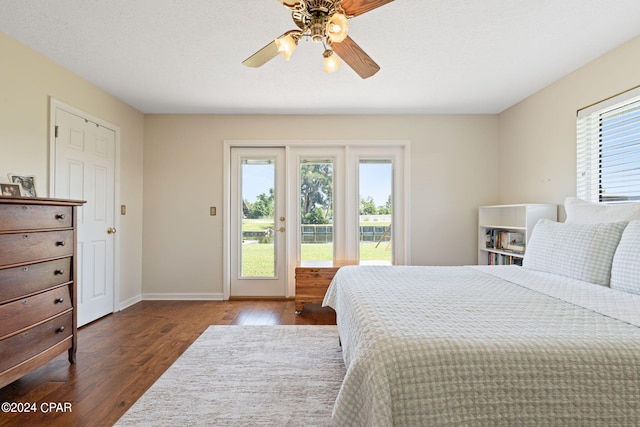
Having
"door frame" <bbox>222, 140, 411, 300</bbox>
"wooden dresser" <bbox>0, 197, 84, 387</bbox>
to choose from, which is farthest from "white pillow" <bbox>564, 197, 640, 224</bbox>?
"wooden dresser" <bbox>0, 197, 84, 387</bbox>

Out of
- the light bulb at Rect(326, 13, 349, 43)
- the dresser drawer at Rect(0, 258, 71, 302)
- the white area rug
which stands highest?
the light bulb at Rect(326, 13, 349, 43)

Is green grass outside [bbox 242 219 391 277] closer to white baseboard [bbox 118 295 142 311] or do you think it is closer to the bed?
white baseboard [bbox 118 295 142 311]

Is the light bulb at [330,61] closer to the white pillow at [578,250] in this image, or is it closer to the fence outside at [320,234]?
the white pillow at [578,250]

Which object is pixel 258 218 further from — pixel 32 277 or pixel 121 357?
pixel 32 277

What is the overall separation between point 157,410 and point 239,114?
3.22m

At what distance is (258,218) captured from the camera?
398cm

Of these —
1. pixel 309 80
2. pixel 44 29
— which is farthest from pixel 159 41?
pixel 309 80

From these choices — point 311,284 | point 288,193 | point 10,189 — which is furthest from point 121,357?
point 288,193

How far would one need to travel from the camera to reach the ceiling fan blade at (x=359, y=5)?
4.73 ft

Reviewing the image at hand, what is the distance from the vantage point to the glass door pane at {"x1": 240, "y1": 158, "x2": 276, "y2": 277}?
397 cm

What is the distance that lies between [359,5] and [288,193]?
2611mm

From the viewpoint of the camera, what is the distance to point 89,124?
301 centimetres

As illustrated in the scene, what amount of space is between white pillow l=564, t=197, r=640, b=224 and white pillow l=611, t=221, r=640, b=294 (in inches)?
9.7

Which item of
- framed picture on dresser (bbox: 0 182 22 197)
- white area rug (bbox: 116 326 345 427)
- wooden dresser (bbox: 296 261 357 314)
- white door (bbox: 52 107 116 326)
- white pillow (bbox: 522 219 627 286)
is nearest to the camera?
white area rug (bbox: 116 326 345 427)
